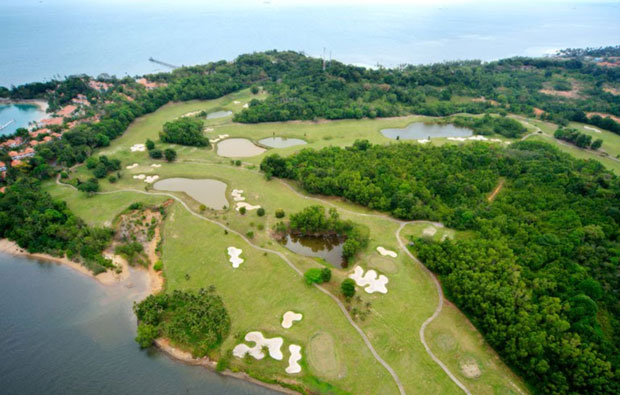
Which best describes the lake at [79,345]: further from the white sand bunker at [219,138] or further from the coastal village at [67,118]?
the white sand bunker at [219,138]

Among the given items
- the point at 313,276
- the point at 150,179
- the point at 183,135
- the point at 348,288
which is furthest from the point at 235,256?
the point at 183,135

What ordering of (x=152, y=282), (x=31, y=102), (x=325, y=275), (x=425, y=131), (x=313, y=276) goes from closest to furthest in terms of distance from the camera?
(x=325, y=275) < (x=313, y=276) < (x=152, y=282) < (x=425, y=131) < (x=31, y=102)

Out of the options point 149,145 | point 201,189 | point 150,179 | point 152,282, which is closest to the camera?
point 152,282

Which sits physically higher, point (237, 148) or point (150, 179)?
point (237, 148)

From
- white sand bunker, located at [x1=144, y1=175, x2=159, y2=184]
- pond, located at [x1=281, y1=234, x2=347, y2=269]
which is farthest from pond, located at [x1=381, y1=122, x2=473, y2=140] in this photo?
white sand bunker, located at [x1=144, y1=175, x2=159, y2=184]

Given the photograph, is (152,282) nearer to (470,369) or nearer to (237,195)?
(237,195)

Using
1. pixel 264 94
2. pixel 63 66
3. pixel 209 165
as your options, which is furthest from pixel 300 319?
pixel 63 66

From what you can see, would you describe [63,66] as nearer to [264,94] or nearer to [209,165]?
[264,94]

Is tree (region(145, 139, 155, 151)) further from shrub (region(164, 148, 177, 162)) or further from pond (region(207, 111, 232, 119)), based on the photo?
pond (region(207, 111, 232, 119))
